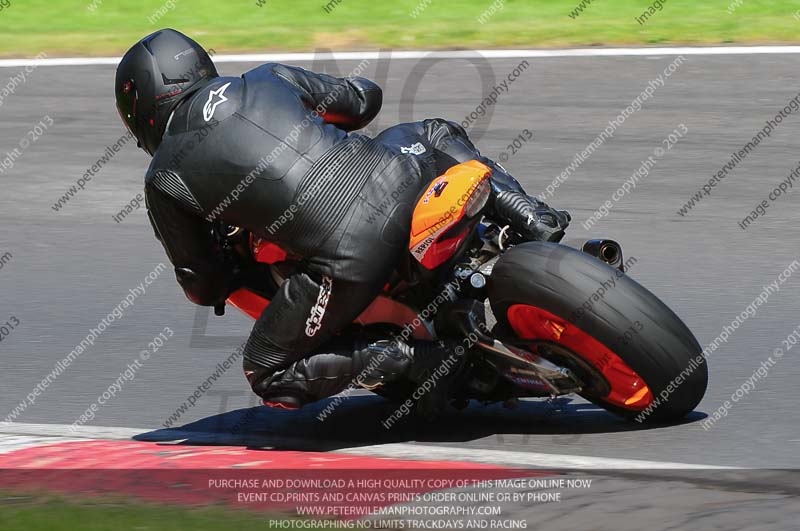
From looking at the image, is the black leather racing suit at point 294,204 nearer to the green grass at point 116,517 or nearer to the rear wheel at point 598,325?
the rear wheel at point 598,325

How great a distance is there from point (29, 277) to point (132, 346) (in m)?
1.48

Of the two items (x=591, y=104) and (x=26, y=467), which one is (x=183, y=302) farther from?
(x=591, y=104)

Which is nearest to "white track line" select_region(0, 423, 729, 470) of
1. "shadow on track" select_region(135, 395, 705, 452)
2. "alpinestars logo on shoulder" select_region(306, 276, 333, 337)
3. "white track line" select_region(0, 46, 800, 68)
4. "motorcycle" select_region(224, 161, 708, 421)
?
"shadow on track" select_region(135, 395, 705, 452)

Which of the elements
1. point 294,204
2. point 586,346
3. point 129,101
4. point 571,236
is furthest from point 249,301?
point 571,236

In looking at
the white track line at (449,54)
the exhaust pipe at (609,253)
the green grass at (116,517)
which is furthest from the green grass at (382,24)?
the green grass at (116,517)

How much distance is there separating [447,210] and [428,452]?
88cm

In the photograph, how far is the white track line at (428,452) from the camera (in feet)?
14.4

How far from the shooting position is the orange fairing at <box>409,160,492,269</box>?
14.7ft

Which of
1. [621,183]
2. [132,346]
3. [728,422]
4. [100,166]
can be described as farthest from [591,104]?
[728,422]

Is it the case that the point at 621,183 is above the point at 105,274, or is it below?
above

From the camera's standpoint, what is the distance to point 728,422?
4828 mm

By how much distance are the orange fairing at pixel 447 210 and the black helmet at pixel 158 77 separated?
2.93 ft

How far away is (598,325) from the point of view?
4453 mm

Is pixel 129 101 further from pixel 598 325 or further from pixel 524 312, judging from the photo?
pixel 598 325
